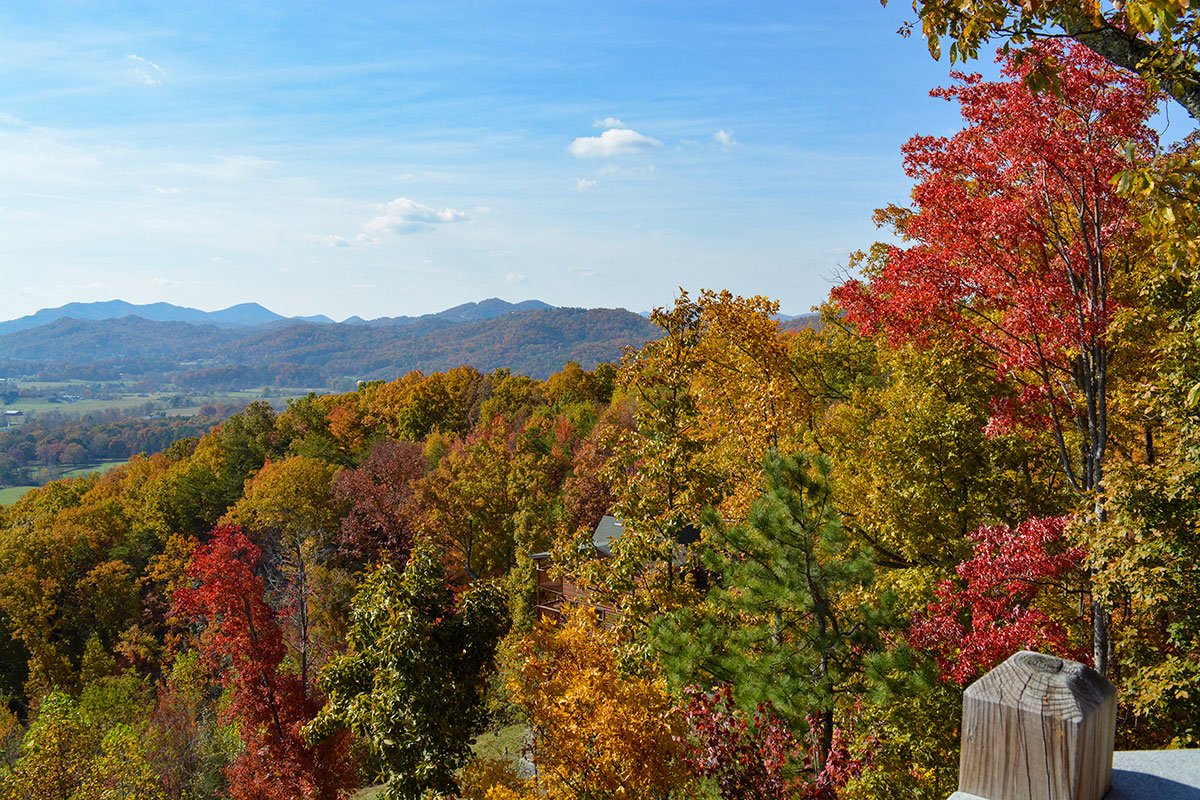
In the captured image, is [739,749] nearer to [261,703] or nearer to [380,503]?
[261,703]

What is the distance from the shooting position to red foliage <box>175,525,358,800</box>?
54.3ft

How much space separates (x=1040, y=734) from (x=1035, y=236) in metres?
9.93

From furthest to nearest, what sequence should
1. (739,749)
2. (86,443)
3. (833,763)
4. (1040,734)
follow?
(86,443), (739,749), (833,763), (1040,734)

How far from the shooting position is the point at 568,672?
9930 millimetres

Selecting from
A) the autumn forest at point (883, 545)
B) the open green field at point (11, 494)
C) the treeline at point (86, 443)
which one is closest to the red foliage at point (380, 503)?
the autumn forest at point (883, 545)

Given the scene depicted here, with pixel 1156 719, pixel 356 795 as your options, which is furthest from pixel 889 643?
pixel 356 795

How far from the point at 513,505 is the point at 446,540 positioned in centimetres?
403

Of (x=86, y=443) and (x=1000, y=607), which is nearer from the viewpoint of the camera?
(x=1000, y=607)

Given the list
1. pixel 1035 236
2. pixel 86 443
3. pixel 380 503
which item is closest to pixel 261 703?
pixel 1035 236

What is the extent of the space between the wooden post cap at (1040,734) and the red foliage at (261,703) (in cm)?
1780

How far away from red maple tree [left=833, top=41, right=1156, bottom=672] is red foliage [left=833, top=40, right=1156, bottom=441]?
0.02 m

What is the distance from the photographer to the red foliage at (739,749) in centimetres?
826

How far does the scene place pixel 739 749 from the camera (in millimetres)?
8523

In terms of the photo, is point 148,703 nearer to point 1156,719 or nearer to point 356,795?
point 356,795
